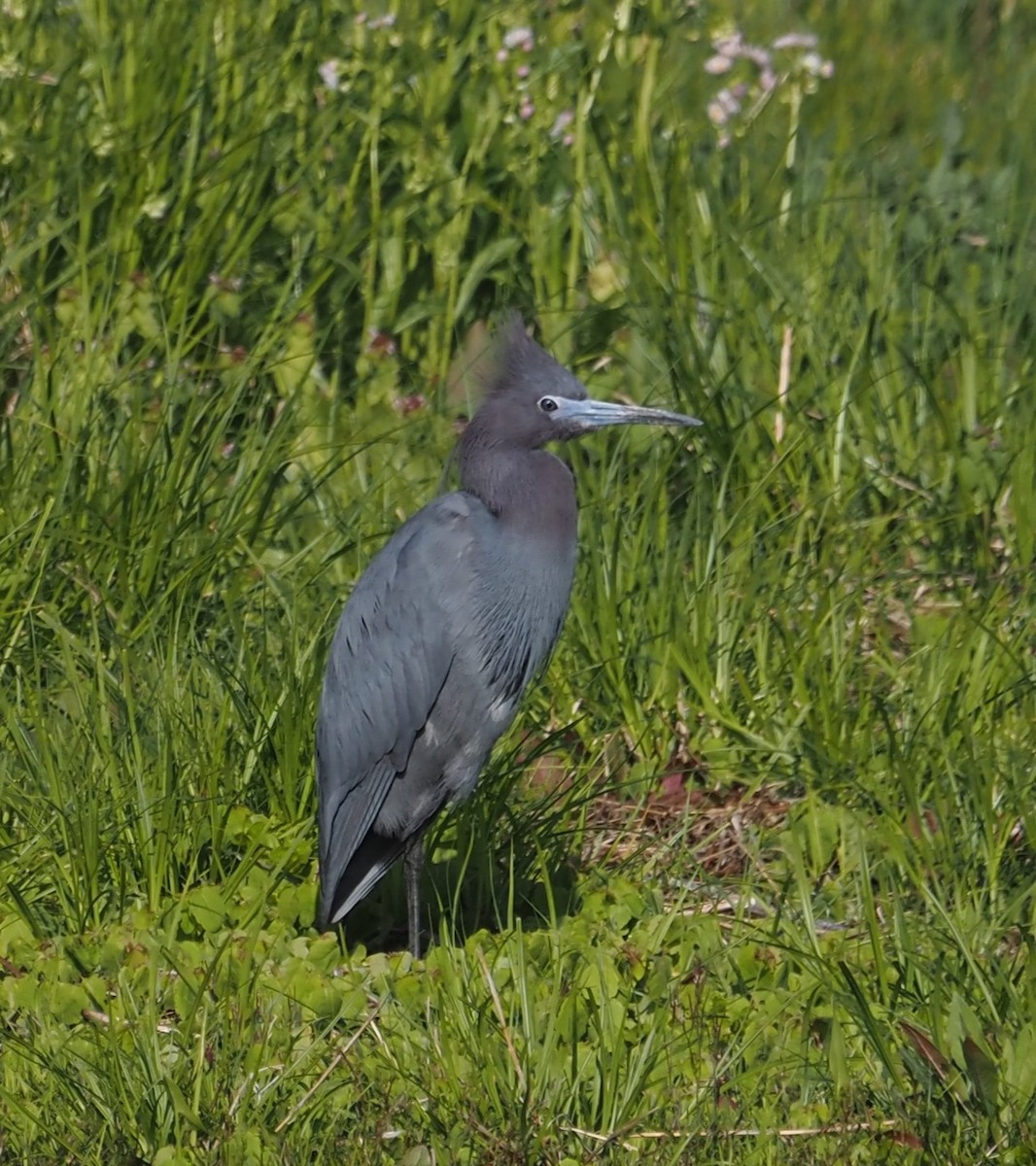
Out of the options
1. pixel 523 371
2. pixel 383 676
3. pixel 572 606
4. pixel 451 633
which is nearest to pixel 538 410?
pixel 523 371

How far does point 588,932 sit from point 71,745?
107 centimetres

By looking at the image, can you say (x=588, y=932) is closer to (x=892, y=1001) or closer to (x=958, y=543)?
(x=892, y=1001)

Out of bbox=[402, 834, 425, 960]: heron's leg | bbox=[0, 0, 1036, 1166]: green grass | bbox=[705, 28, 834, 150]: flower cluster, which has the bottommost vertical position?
bbox=[402, 834, 425, 960]: heron's leg

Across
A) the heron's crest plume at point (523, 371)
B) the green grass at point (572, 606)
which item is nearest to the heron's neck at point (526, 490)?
the heron's crest plume at point (523, 371)

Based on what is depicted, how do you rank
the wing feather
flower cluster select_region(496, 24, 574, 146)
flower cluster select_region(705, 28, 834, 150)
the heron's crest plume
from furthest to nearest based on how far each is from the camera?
flower cluster select_region(705, 28, 834, 150) < flower cluster select_region(496, 24, 574, 146) < the heron's crest plume < the wing feather

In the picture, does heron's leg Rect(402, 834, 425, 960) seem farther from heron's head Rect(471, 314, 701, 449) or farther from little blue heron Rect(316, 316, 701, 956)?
heron's head Rect(471, 314, 701, 449)

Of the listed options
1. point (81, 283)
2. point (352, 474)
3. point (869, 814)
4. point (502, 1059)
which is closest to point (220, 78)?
point (81, 283)

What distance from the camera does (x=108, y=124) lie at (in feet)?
16.4

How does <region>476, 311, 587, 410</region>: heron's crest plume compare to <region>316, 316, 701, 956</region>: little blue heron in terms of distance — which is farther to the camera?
<region>476, 311, 587, 410</region>: heron's crest plume

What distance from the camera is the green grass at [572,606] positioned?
309 cm

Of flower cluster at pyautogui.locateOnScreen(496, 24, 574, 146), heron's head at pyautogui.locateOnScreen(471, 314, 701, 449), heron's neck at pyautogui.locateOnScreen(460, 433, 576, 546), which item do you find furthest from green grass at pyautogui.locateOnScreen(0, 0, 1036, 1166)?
heron's head at pyautogui.locateOnScreen(471, 314, 701, 449)

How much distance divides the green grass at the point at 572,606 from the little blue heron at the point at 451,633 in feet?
0.66

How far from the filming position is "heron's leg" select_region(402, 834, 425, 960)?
3781 mm

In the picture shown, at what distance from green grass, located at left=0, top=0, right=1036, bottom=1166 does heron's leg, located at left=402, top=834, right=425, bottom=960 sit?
2.7 inches
